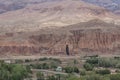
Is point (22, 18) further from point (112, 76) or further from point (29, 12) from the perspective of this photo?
point (112, 76)

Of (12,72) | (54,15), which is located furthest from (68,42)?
(54,15)

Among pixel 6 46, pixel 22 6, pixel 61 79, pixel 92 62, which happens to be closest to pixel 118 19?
pixel 22 6

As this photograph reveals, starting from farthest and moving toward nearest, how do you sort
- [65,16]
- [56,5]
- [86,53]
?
[56,5]
[65,16]
[86,53]

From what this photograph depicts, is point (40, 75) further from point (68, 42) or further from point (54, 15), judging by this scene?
point (54, 15)

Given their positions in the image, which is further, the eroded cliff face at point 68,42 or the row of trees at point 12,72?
the eroded cliff face at point 68,42

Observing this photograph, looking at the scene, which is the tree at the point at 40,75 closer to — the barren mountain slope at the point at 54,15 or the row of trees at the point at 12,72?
the row of trees at the point at 12,72

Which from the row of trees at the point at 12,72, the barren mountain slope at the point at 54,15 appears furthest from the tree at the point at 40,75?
the barren mountain slope at the point at 54,15

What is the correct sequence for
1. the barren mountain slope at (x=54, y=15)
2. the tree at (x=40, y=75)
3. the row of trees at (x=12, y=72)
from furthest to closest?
the barren mountain slope at (x=54, y=15), the tree at (x=40, y=75), the row of trees at (x=12, y=72)

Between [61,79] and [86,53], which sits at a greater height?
[61,79]

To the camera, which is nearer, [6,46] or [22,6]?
[6,46]

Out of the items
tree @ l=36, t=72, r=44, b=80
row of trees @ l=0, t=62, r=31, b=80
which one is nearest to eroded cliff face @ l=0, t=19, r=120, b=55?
row of trees @ l=0, t=62, r=31, b=80
